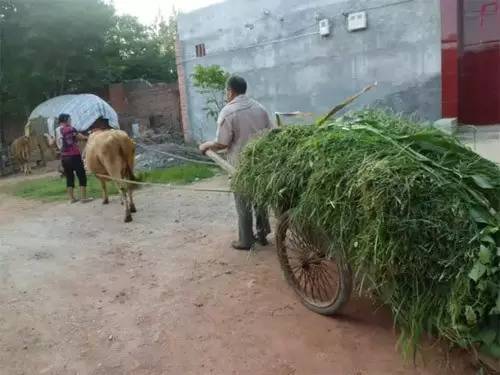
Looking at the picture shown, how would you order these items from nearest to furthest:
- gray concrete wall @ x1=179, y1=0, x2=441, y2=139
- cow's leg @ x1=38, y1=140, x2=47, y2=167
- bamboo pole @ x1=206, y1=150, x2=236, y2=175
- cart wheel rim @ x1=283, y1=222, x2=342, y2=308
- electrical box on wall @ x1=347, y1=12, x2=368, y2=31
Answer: cart wheel rim @ x1=283, y1=222, x2=342, y2=308, bamboo pole @ x1=206, y1=150, x2=236, y2=175, gray concrete wall @ x1=179, y1=0, x2=441, y2=139, electrical box on wall @ x1=347, y1=12, x2=368, y2=31, cow's leg @ x1=38, y1=140, x2=47, y2=167

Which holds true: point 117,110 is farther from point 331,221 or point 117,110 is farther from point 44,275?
point 331,221

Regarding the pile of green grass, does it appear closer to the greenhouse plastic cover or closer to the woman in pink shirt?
the woman in pink shirt

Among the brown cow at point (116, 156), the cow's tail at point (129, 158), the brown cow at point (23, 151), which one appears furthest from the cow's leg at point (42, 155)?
the cow's tail at point (129, 158)

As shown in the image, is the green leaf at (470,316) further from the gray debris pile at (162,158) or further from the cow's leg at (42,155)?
the cow's leg at (42,155)

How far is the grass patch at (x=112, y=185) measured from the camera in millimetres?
9274

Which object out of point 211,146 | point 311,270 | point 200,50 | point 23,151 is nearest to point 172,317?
point 311,270

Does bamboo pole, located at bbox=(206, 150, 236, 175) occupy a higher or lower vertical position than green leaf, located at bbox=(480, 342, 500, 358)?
higher

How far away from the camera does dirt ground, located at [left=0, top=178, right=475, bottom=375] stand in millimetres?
2979

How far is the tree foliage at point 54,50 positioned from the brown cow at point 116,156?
→ 11756 mm

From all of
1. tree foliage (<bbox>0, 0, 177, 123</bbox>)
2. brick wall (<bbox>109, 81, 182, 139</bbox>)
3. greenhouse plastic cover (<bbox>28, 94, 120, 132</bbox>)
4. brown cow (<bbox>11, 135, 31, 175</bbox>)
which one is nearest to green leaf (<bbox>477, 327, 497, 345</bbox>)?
greenhouse plastic cover (<bbox>28, 94, 120, 132</bbox>)

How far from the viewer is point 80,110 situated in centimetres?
1527

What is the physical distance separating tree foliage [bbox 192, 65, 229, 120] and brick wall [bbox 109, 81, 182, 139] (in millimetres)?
6240

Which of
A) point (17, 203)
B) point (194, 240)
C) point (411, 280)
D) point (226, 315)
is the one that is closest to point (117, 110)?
point (17, 203)

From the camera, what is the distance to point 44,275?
475 cm
